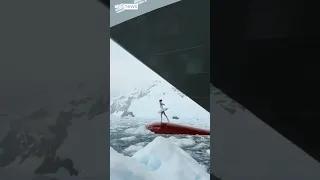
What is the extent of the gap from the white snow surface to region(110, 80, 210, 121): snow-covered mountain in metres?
0.21

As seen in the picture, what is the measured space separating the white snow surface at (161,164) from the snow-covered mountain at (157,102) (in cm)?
21

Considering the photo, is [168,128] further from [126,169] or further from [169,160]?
[126,169]

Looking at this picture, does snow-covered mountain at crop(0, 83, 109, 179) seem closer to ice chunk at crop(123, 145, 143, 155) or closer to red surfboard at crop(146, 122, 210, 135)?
ice chunk at crop(123, 145, 143, 155)

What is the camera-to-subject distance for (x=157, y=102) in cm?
247

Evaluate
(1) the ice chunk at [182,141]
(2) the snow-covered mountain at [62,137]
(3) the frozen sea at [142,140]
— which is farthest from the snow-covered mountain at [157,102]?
(2) the snow-covered mountain at [62,137]

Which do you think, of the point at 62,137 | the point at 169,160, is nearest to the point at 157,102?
the point at 169,160

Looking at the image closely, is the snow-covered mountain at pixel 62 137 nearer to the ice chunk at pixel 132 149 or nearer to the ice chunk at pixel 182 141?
the ice chunk at pixel 132 149

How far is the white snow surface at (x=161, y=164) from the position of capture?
242 cm

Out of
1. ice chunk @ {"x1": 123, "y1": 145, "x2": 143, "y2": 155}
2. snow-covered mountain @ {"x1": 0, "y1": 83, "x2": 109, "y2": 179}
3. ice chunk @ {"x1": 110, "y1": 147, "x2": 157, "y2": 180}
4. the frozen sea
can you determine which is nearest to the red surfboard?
the frozen sea

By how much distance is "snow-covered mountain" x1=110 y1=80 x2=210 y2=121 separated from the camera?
242 cm

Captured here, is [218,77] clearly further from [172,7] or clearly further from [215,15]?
[172,7]

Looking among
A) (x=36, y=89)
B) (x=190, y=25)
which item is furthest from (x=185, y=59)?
(x=36, y=89)

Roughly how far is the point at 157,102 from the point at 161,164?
46 cm

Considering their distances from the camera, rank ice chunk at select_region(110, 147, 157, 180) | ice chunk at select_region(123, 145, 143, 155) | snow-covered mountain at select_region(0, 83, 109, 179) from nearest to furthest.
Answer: snow-covered mountain at select_region(0, 83, 109, 179)
ice chunk at select_region(110, 147, 157, 180)
ice chunk at select_region(123, 145, 143, 155)
